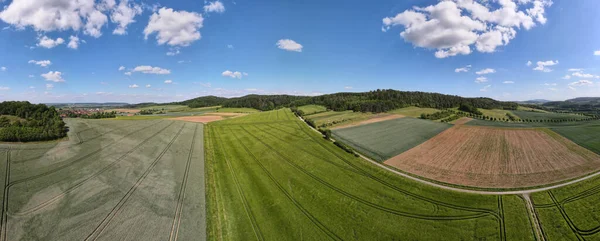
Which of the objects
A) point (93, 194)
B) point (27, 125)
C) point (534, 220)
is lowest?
point (534, 220)

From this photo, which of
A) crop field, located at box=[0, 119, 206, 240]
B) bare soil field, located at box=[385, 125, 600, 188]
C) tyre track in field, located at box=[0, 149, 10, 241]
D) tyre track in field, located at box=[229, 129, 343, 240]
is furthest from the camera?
bare soil field, located at box=[385, 125, 600, 188]

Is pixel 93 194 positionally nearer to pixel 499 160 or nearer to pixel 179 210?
pixel 179 210

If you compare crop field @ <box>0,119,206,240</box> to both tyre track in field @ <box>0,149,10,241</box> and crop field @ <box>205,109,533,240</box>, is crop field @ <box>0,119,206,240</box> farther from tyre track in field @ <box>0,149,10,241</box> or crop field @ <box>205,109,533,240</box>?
crop field @ <box>205,109,533,240</box>

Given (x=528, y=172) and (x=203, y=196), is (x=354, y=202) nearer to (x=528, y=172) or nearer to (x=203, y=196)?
(x=203, y=196)

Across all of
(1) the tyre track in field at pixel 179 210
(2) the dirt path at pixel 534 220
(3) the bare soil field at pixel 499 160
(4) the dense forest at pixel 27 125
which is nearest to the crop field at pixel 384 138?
(3) the bare soil field at pixel 499 160

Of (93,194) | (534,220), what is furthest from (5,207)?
(534,220)

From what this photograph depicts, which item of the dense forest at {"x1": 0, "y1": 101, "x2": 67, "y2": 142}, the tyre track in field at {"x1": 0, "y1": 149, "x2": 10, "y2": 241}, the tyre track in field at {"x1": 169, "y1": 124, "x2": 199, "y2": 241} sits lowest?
the tyre track in field at {"x1": 169, "y1": 124, "x2": 199, "y2": 241}

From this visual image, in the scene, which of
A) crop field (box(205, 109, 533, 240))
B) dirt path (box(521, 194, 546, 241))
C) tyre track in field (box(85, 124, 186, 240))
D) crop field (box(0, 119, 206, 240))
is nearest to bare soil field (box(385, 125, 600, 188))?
dirt path (box(521, 194, 546, 241))

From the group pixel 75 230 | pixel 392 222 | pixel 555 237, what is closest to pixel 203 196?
pixel 75 230
